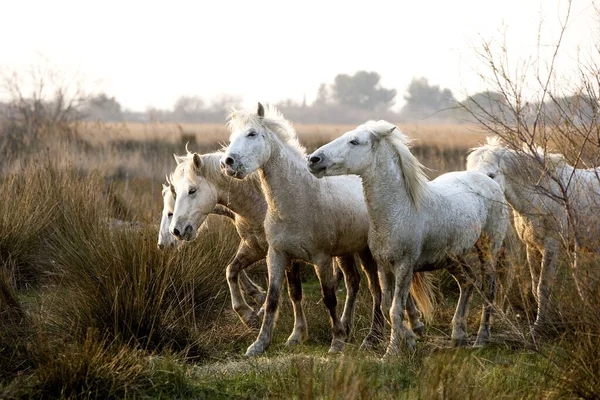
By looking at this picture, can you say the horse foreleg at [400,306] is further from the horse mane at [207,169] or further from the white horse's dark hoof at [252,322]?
the horse mane at [207,169]

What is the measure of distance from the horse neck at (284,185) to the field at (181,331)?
45.5 inches

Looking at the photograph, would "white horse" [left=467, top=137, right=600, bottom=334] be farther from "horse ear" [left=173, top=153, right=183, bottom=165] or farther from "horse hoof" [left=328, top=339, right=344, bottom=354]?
"horse ear" [left=173, top=153, right=183, bottom=165]

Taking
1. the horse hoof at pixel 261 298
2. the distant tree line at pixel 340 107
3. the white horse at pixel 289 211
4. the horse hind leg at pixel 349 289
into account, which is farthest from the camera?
the distant tree line at pixel 340 107

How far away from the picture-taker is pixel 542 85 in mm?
6203

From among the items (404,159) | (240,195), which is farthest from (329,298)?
(404,159)

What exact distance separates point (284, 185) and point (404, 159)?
114 centimetres

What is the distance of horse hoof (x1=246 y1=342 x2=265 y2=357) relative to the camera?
7750 mm

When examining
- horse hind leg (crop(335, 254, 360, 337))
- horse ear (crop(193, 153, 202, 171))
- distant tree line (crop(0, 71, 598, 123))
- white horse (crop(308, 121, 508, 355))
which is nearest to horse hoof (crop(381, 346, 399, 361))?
white horse (crop(308, 121, 508, 355))

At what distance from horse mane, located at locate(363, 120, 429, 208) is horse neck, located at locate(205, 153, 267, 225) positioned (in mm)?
1681

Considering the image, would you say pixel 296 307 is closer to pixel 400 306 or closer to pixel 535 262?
pixel 400 306

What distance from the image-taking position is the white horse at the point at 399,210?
7383 millimetres

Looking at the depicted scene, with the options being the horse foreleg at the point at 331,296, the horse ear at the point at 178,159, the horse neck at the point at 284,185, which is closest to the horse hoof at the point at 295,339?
the horse foreleg at the point at 331,296

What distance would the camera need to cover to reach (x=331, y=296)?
8.22 metres

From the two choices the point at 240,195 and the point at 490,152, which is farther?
the point at 490,152
